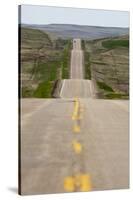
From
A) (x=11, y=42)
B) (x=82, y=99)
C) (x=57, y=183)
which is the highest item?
(x=11, y=42)

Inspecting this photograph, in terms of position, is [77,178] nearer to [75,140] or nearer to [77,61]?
[75,140]

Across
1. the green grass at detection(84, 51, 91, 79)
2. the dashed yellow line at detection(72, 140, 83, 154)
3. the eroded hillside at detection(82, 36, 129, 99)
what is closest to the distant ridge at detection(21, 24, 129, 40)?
the eroded hillside at detection(82, 36, 129, 99)

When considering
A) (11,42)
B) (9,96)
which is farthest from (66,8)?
(9,96)

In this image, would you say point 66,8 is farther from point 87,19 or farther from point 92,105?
point 92,105

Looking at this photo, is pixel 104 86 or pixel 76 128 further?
pixel 104 86

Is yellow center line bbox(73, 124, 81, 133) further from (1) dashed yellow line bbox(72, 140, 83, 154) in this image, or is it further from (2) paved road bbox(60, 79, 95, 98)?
(2) paved road bbox(60, 79, 95, 98)

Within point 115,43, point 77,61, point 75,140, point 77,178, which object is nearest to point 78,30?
point 77,61

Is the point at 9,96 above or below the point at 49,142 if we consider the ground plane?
above
